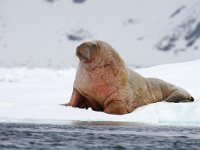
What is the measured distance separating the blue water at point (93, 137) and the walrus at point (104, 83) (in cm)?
447

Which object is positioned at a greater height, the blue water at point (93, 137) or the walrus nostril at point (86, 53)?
the walrus nostril at point (86, 53)

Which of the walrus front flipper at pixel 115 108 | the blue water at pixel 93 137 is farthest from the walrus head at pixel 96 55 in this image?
the blue water at pixel 93 137

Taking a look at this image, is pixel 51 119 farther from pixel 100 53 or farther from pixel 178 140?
pixel 178 140

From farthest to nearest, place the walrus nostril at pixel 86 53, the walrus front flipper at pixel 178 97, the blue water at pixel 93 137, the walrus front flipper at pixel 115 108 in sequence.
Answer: the walrus front flipper at pixel 178 97 < the walrus front flipper at pixel 115 108 < the walrus nostril at pixel 86 53 < the blue water at pixel 93 137

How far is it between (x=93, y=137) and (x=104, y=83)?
7818mm

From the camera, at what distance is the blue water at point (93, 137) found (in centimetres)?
1153

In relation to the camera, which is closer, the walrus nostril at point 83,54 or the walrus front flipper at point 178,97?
the walrus nostril at point 83,54

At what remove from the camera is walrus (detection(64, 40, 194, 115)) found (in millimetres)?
20641

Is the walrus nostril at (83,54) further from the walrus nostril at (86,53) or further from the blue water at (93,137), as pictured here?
the blue water at (93,137)

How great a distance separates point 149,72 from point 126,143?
2741 centimetres

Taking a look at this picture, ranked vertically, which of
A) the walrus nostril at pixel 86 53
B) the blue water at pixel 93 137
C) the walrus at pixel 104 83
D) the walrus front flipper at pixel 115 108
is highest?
the walrus nostril at pixel 86 53

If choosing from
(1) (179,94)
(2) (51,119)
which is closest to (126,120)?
(2) (51,119)

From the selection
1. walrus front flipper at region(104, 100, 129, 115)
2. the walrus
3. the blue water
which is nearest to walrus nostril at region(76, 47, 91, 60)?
the walrus

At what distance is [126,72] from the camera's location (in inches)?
846
